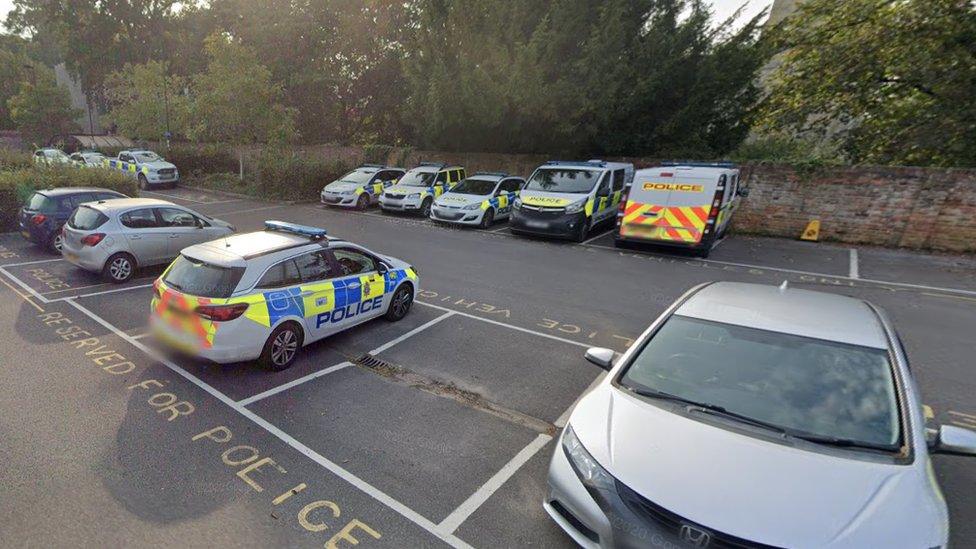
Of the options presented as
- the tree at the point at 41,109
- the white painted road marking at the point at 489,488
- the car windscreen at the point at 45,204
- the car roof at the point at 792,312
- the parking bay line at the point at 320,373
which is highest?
the tree at the point at 41,109

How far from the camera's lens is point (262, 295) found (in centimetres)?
489

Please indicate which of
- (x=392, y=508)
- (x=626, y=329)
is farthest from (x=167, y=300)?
(x=626, y=329)

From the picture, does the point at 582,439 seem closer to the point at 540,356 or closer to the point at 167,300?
the point at 540,356

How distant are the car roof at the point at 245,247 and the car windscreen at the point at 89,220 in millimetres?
3946

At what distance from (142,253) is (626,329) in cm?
843

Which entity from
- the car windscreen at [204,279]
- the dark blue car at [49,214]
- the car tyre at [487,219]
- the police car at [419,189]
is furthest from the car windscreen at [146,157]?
the car windscreen at [204,279]

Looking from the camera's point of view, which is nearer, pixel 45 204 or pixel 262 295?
pixel 262 295

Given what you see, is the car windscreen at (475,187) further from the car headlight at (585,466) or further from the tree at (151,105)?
the tree at (151,105)

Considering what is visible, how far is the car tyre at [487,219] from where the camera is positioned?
1399cm

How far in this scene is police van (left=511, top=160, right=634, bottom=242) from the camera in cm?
1205

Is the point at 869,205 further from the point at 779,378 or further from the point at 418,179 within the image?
the point at 418,179

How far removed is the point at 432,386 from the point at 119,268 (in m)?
6.62

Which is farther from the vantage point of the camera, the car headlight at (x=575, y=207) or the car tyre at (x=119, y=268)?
the car headlight at (x=575, y=207)

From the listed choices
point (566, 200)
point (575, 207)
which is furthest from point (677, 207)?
point (566, 200)
